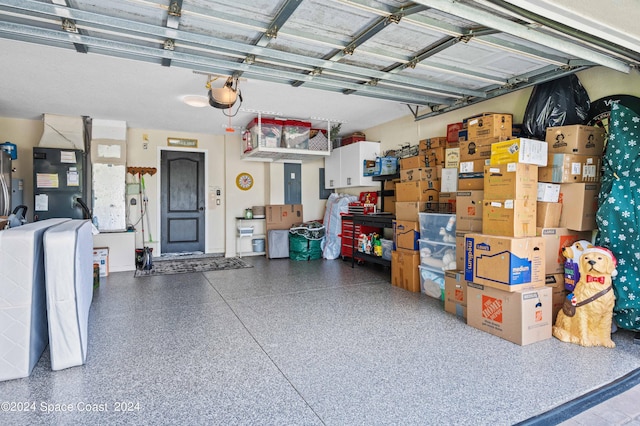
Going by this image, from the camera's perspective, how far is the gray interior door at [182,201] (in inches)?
270

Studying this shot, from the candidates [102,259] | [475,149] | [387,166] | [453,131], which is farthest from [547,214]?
[102,259]

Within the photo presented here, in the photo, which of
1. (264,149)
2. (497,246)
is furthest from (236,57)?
(497,246)

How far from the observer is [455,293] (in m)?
3.51

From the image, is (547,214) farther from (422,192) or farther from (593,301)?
(422,192)

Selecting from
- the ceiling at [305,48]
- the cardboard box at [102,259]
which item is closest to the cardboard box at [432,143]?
the ceiling at [305,48]

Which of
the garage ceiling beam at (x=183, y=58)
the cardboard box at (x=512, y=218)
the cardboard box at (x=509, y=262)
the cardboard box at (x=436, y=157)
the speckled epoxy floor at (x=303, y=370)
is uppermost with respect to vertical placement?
the garage ceiling beam at (x=183, y=58)

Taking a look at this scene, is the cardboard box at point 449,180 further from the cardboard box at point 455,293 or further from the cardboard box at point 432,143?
the cardboard box at point 455,293

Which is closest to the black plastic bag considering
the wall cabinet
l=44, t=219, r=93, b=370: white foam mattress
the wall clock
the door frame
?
the wall cabinet

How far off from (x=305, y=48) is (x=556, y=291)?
312 cm

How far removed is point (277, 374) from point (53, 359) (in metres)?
1.55

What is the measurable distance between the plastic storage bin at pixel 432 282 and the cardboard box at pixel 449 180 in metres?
1.02

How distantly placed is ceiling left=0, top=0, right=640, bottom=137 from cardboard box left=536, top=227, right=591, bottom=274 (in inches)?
55.7

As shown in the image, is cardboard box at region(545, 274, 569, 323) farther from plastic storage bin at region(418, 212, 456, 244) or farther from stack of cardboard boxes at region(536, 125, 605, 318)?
plastic storage bin at region(418, 212, 456, 244)

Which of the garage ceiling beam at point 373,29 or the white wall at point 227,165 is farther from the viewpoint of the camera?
the white wall at point 227,165
